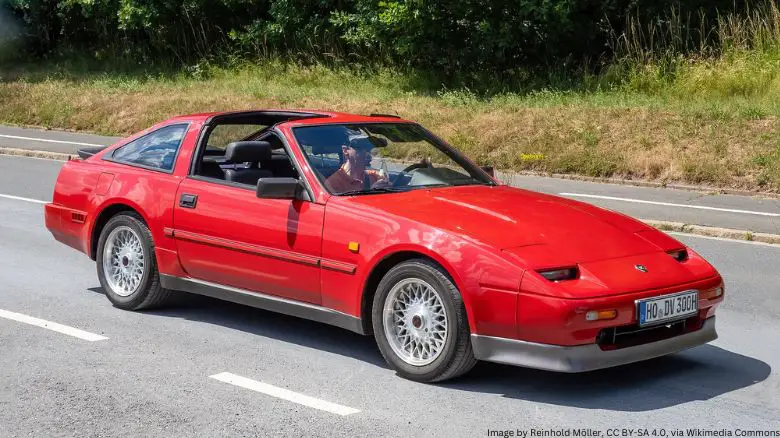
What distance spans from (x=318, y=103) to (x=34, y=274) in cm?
1487

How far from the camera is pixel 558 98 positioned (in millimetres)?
21203

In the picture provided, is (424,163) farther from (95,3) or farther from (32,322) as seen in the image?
(95,3)

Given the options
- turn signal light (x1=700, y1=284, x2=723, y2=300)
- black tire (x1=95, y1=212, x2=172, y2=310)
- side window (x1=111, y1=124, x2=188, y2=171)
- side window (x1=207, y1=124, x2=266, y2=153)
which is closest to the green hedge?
side window (x1=207, y1=124, x2=266, y2=153)

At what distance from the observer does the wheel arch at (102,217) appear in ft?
27.6

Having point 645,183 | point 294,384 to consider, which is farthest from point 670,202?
point 294,384

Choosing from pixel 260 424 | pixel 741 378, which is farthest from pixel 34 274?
pixel 741 378

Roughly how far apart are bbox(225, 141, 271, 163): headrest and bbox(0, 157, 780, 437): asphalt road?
118 centimetres

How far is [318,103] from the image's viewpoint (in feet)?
79.3

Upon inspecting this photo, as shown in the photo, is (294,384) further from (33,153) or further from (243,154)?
(33,153)

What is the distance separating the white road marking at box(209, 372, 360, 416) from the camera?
591 cm

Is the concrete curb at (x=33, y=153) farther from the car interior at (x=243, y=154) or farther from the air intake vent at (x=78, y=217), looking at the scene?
the car interior at (x=243, y=154)

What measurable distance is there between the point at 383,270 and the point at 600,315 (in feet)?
4.49

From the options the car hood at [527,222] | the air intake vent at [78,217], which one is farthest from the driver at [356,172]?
the air intake vent at [78,217]

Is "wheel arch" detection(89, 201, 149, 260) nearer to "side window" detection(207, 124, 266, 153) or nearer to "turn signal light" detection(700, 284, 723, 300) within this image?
"side window" detection(207, 124, 266, 153)
